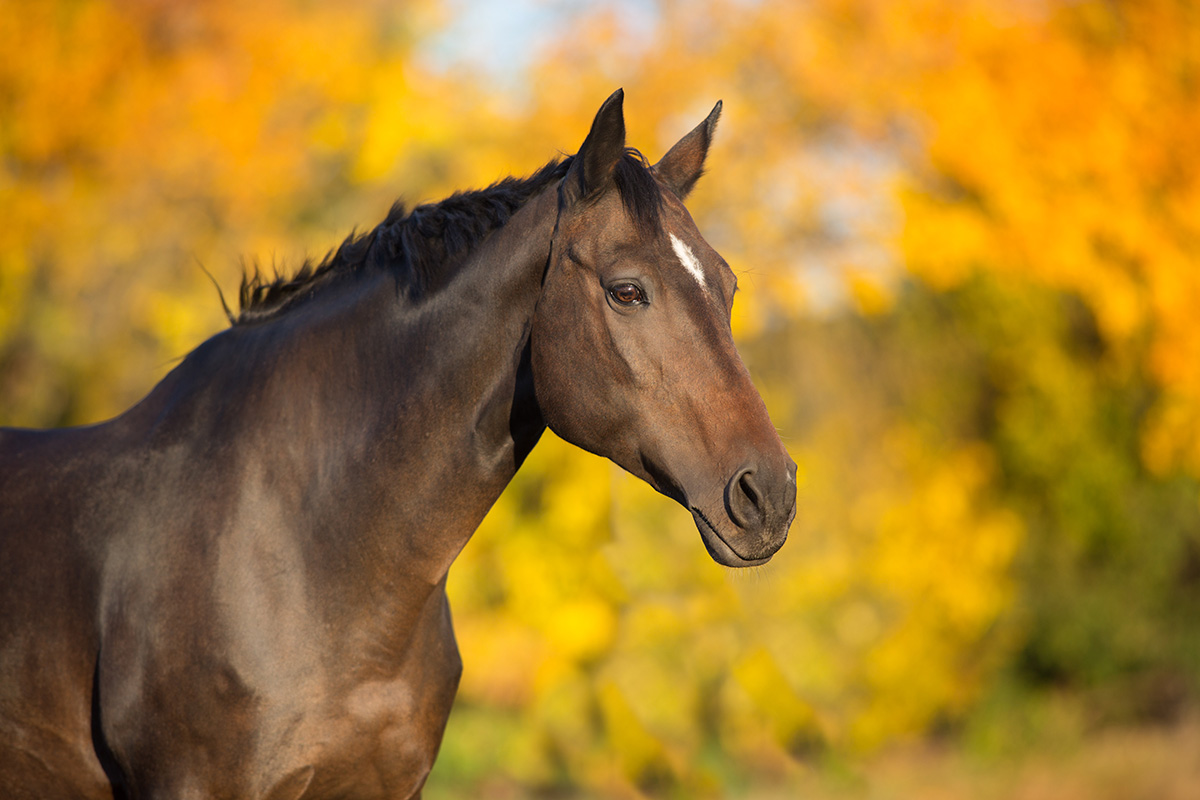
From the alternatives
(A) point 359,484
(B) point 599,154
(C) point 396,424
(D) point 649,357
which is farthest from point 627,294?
(A) point 359,484

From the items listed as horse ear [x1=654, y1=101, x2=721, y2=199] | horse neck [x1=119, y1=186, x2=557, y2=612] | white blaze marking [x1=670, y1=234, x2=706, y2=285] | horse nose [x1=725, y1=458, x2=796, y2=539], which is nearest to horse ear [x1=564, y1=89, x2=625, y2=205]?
horse neck [x1=119, y1=186, x2=557, y2=612]

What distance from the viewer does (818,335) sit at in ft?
32.7

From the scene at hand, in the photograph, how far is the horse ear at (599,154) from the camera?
221cm

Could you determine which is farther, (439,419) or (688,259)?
(439,419)

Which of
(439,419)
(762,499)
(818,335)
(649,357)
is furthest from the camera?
(818,335)

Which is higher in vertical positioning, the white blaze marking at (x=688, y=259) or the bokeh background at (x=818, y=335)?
the bokeh background at (x=818, y=335)

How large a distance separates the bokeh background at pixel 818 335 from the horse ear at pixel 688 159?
5060 millimetres

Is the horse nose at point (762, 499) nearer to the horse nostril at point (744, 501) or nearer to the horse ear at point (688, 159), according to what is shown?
the horse nostril at point (744, 501)

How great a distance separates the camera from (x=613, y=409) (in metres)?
2.24

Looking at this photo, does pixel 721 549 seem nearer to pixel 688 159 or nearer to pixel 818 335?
pixel 688 159

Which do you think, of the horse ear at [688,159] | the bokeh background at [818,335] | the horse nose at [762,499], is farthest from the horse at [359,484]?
the bokeh background at [818,335]

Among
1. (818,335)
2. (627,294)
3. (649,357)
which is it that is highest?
(818,335)

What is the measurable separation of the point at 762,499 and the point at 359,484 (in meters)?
1.02

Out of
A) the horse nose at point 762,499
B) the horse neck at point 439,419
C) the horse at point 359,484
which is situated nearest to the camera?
the horse nose at point 762,499
